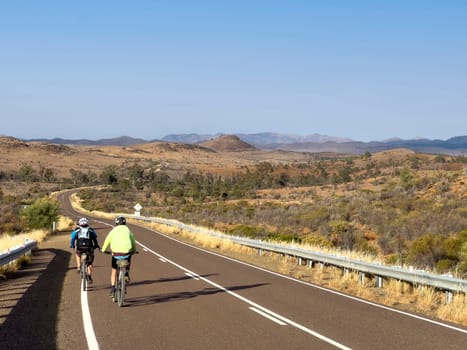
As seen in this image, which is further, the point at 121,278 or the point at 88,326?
the point at 121,278

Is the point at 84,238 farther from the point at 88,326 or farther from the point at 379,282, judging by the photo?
the point at 379,282

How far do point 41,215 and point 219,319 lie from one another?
121ft

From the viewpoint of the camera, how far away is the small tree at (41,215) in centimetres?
4462

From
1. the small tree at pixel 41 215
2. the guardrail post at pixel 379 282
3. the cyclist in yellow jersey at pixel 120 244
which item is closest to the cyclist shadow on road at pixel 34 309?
the cyclist in yellow jersey at pixel 120 244

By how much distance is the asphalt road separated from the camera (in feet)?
29.3

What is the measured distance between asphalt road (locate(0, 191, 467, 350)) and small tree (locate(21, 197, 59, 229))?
92.8 ft

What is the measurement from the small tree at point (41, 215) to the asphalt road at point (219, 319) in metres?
28.3

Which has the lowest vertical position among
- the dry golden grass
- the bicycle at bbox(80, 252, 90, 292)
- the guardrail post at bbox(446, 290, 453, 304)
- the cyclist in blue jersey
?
the dry golden grass

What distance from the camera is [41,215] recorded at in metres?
44.8

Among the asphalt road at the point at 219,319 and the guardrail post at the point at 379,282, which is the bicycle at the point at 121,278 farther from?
the guardrail post at the point at 379,282

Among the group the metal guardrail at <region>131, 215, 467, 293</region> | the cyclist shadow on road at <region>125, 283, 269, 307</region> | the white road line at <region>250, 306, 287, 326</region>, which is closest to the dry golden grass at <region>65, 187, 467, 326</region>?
the metal guardrail at <region>131, 215, 467, 293</region>

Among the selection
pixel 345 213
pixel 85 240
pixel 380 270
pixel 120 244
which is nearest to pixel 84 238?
pixel 85 240

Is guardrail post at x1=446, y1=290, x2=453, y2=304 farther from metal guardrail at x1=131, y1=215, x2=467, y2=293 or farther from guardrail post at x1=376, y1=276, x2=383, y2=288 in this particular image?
guardrail post at x1=376, y1=276, x2=383, y2=288

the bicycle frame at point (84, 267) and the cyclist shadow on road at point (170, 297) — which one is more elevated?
the bicycle frame at point (84, 267)
